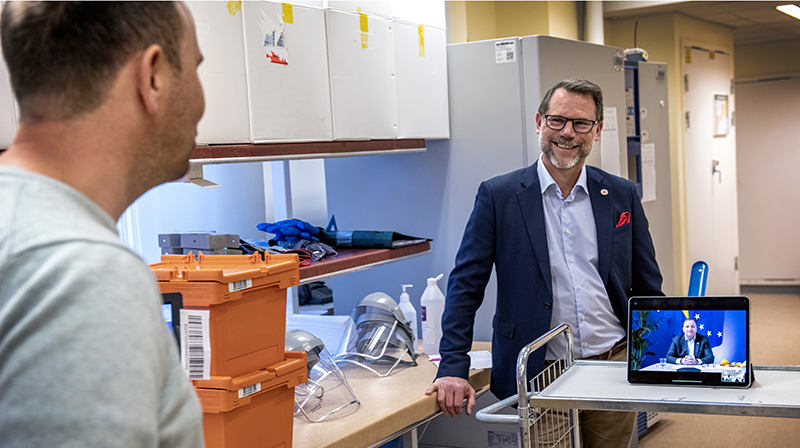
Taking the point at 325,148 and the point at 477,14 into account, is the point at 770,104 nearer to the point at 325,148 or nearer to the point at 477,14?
the point at 477,14

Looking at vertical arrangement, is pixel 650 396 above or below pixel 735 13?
below

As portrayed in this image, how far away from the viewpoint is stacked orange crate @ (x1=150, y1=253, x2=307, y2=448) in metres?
1.55

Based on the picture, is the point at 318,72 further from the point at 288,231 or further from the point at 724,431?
the point at 724,431

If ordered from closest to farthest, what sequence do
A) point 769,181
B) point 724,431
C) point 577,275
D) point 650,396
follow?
point 650,396, point 577,275, point 724,431, point 769,181

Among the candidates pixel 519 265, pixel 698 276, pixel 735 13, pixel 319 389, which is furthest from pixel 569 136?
pixel 735 13

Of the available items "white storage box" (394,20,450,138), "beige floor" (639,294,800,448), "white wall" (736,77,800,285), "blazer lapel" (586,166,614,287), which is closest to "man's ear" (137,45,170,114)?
"blazer lapel" (586,166,614,287)

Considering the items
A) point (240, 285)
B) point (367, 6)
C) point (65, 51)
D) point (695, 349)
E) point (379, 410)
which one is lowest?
point (379, 410)

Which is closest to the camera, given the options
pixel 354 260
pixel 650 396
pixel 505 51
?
pixel 650 396

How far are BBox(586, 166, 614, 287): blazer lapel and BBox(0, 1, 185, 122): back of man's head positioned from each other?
1767mm

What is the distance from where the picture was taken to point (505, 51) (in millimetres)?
2906

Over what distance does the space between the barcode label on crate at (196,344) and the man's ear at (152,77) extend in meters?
0.95

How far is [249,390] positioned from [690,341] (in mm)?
1032

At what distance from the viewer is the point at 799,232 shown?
7586mm

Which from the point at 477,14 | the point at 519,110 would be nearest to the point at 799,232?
the point at 477,14
